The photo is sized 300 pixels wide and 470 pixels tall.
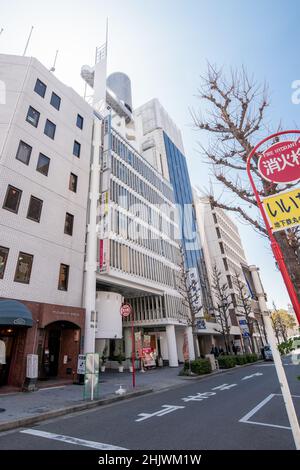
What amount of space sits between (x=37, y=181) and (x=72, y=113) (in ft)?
28.3

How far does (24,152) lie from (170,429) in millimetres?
16754

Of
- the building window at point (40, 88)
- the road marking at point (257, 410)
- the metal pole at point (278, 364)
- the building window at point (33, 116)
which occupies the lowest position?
the road marking at point (257, 410)

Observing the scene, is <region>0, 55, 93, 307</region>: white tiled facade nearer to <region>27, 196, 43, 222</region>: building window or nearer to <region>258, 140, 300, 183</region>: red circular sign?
<region>27, 196, 43, 222</region>: building window

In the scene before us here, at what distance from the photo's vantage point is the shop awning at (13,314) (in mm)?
11297

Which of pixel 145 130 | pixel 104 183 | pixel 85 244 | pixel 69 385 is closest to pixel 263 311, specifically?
pixel 69 385

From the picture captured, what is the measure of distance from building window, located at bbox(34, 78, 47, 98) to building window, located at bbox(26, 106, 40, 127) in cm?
192

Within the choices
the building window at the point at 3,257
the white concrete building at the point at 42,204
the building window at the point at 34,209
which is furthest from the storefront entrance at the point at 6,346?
the building window at the point at 34,209

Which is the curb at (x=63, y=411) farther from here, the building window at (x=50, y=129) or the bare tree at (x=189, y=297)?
the building window at (x=50, y=129)

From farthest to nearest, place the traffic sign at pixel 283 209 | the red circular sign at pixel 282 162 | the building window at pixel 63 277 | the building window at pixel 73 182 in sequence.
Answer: the building window at pixel 73 182 < the building window at pixel 63 277 < the red circular sign at pixel 282 162 < the traffic sign at pixel 283 209

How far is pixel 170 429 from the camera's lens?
19.0 feet

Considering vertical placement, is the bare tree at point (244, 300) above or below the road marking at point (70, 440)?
above

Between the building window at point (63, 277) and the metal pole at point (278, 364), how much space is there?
48.3 feet

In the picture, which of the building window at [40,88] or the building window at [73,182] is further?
the building window at [73,182]
